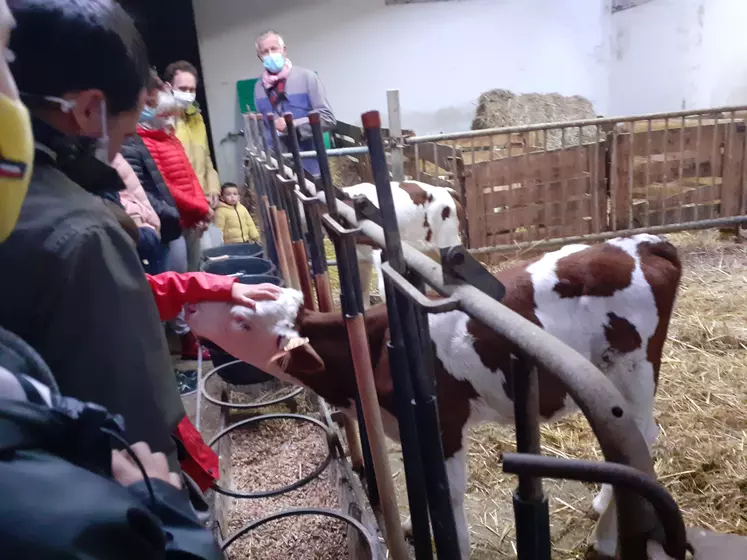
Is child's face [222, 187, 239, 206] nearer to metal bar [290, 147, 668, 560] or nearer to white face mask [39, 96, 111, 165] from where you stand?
white face mask [39, 96, 111, 165]

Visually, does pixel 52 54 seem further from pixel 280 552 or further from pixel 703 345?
pixel 703 345

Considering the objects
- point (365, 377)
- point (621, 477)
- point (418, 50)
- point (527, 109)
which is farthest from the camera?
point (527, 109)

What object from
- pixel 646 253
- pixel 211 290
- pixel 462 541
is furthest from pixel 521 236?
pixel 211 290

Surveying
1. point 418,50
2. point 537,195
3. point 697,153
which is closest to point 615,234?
point 537,195

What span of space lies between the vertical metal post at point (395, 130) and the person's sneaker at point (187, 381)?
2.16 m

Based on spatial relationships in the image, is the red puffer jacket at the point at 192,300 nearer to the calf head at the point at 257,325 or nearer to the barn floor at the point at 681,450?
the calf head at the point at 257,325

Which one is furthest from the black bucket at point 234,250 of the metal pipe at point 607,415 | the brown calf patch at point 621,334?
the metal pipe at point 607,415

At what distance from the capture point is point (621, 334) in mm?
2227

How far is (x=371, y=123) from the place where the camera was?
46.1 inches

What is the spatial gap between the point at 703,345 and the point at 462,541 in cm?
260

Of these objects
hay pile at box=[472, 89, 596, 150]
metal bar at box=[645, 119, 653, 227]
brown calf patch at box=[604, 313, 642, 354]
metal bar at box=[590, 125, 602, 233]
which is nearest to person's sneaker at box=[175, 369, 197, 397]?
brown calf patch at box=[604, 313, 642, 354]

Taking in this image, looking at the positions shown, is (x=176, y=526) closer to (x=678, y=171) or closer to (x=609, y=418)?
(x=609, y=418)

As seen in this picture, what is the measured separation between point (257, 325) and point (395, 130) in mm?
2681

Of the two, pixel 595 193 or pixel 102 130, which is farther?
pixel 595 193
